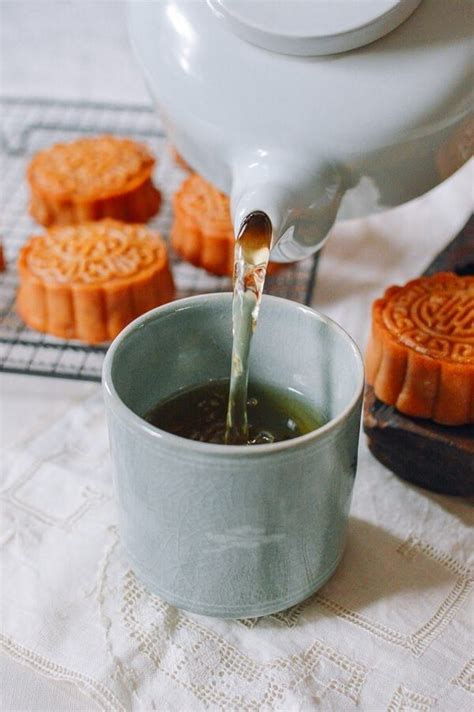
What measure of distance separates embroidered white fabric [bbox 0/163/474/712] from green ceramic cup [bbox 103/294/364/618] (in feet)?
0.10

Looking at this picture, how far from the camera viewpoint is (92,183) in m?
1.19

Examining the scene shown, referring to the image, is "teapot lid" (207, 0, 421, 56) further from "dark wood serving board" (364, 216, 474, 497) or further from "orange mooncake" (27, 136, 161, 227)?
"orange mooncake" (27, 136, 161, 227)

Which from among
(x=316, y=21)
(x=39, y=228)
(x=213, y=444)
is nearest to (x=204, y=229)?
(x=39, y=228)

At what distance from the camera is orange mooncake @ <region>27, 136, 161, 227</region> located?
3.88 ft

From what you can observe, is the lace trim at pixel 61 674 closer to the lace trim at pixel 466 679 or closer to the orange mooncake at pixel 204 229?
the lace trim at pixel 466 679

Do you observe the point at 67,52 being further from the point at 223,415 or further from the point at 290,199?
the point at 223,415

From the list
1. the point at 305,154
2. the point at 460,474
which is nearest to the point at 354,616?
the point at 460,474

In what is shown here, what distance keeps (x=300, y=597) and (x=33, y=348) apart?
0.47 metres

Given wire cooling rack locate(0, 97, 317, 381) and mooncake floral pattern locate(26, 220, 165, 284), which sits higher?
mooncake floral pattern locate(26, 220, 165, 284)

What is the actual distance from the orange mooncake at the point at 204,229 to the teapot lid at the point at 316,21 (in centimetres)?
35

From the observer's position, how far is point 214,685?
0.66 meters

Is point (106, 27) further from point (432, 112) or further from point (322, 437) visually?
point (322, 437)

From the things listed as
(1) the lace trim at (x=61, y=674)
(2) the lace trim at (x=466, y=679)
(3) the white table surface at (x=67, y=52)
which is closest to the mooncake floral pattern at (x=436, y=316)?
(2) the lace trim at (x=466, y=679)

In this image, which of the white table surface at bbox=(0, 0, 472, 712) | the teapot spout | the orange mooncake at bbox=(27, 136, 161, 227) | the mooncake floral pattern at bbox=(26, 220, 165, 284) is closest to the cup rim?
the teapot spout
